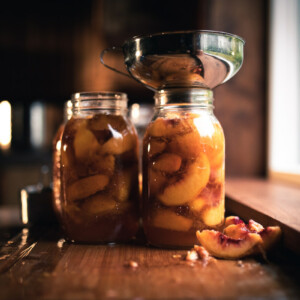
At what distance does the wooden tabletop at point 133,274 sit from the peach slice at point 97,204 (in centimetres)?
6

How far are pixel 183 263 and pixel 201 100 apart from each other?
28 centimetres

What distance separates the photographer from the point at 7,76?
2893mm

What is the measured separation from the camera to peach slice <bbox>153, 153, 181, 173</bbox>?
658mm

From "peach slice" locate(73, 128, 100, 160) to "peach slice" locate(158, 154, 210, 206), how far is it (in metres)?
0.15

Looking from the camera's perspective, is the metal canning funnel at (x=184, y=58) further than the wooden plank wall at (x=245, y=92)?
No

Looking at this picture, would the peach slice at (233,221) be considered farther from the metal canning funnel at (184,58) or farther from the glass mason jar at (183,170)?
the metal canning funnel at (184,58)

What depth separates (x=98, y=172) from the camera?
27.5 inches

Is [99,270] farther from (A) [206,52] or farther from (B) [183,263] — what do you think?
(A) [206,52]

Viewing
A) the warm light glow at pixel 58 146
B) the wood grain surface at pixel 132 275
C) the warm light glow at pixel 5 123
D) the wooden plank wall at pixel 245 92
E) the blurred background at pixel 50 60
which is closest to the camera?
the wood grain surface at pixel 132 275

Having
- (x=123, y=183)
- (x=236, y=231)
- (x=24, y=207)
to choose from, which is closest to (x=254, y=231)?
(x=236, y=231)

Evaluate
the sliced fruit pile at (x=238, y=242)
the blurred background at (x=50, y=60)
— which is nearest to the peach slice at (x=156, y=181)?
the sliced fruit pile at (x=238, y=242)

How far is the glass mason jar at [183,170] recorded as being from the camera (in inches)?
25.9

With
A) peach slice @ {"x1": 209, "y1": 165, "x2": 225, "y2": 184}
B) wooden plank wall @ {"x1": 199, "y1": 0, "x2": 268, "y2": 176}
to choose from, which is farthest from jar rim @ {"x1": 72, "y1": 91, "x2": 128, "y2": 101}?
wooden plank wall @ {"x1": 199, "y1": 0, "x2": 268, "y2": 176}

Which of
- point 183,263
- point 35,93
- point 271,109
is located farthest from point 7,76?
point 183,263
